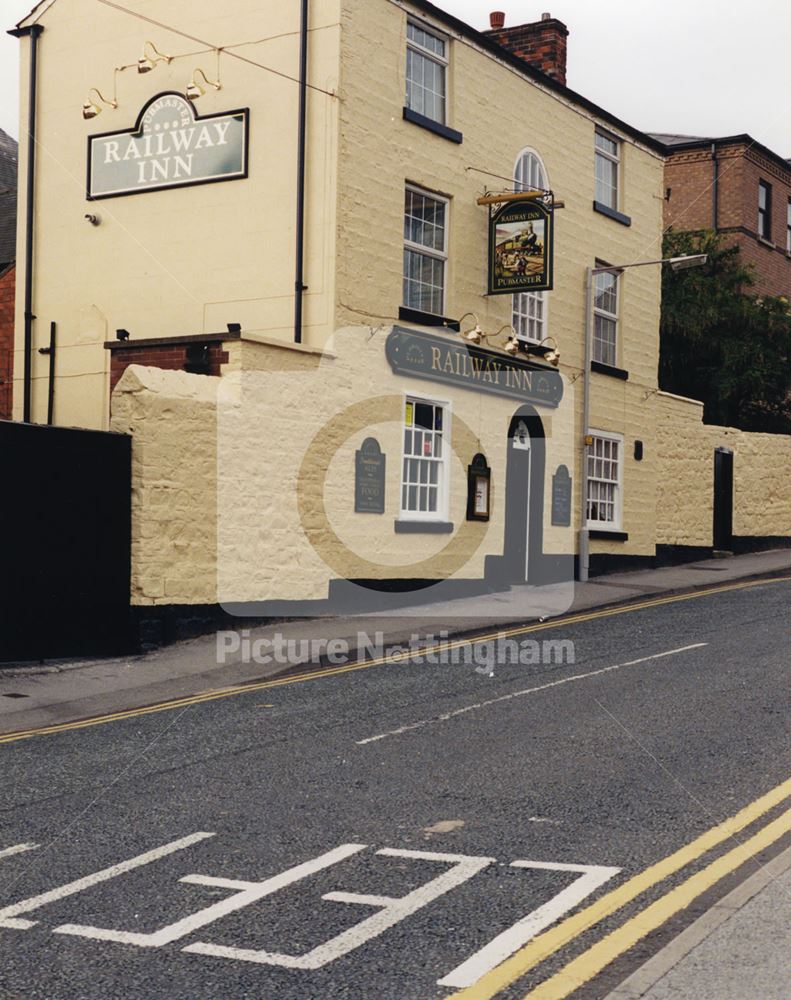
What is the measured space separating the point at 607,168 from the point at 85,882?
68.8 feet

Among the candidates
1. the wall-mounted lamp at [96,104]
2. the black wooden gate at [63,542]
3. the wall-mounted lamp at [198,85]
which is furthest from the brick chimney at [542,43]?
the black wooden gate at [63,542]

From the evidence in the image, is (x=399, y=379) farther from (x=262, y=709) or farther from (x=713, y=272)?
(x=713, y=272)

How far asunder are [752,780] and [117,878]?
3.97 m

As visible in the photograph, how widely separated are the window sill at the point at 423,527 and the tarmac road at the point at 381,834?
7052mm

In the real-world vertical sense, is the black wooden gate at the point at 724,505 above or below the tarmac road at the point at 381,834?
above

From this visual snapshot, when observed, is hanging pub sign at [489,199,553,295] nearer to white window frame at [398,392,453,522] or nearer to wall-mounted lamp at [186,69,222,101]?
white window frame at [398,392,453,522]

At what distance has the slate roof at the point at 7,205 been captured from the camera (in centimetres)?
2095

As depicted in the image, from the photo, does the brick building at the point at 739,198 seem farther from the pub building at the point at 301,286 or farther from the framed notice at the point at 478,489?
the framed notice at the point at 478,489

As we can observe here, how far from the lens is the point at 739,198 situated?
3447 cm

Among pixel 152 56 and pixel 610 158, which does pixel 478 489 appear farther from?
pixel 152 56

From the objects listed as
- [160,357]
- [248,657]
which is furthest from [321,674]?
[160,357]

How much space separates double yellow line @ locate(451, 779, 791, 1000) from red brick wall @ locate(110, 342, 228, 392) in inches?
417

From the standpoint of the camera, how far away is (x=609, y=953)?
15.1ft

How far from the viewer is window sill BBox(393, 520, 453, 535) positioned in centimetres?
1828
